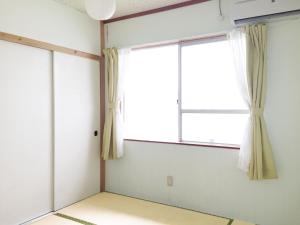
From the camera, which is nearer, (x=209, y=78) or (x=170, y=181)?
(x=209, y=78)

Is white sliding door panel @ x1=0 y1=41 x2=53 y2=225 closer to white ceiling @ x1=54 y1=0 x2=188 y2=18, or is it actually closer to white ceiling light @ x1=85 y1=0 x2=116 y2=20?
white ceiling @ x1=54 y1=0 x2=188 y2=18

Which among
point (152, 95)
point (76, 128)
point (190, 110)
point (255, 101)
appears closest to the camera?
point (255, 101)

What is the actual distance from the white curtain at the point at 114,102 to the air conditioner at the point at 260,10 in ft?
4.61

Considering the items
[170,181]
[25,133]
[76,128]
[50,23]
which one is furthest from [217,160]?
[50,23]

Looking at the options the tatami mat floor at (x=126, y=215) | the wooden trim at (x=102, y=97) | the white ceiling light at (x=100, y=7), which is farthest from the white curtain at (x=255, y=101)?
the wooden trim at (x=102, y=97)

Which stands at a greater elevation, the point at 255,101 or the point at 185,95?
the point at 185,95

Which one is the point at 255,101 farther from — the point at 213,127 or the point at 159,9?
the point at 159,9

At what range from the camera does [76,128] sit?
3.03 m

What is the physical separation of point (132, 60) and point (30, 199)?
2052mm

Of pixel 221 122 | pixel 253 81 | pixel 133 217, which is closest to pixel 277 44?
pixel 253 81

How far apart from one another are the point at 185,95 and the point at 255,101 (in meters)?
0.82

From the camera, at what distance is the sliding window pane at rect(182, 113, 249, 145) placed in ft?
8.70

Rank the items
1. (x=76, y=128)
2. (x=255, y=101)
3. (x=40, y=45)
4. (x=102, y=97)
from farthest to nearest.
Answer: (x=102, y=97) < (x=76, y=128) < (x=40, y=45) < (x=255, y=101)

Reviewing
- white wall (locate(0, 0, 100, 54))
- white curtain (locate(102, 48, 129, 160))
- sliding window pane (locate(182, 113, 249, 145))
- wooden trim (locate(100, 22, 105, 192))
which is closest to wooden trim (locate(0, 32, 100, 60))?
white wall (locate(0, 0, 100, 54))
